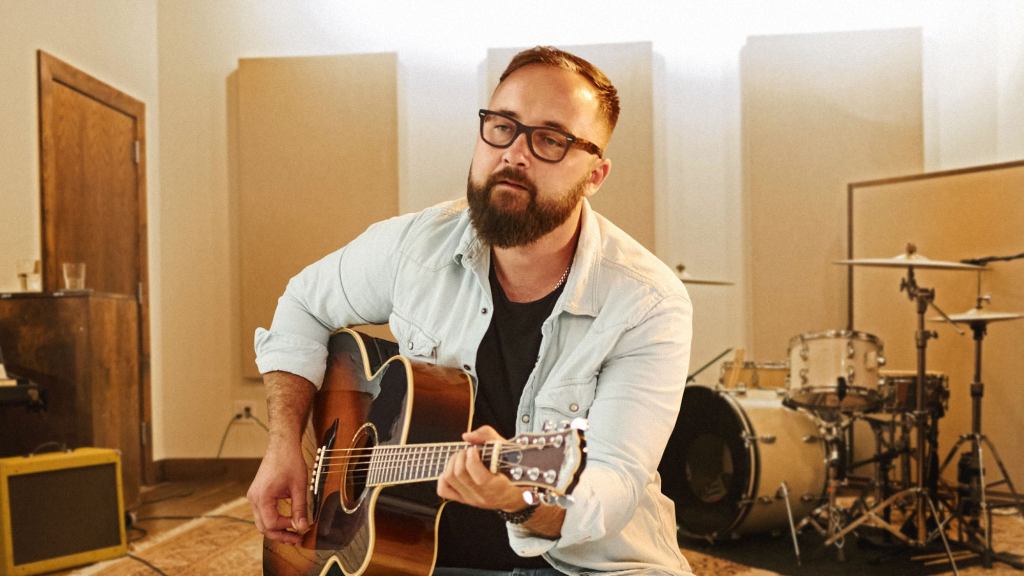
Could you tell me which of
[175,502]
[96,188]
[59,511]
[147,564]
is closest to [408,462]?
[147,564]

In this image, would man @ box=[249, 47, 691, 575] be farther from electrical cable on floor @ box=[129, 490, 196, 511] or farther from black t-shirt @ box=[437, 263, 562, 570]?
electrical cable on floor @ box=[129, 490, 196, 511]

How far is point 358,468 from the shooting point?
1747mm

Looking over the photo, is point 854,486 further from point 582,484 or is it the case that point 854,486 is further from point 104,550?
point 582,484

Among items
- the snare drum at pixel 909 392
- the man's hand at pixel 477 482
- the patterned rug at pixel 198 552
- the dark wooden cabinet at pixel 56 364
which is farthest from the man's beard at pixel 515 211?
the dark wooden cabinet at pixel 56 364

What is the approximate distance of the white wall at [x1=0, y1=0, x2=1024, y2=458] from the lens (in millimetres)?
5949

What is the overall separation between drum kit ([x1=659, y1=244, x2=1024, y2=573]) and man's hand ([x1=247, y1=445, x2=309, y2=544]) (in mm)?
2686

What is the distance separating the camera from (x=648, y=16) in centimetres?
604

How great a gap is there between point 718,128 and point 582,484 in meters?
4.90

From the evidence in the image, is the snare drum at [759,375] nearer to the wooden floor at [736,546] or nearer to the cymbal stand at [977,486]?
the wooden floor at [736,546]

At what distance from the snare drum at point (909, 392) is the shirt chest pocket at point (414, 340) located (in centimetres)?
294

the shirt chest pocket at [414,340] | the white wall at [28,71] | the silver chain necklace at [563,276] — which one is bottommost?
the shirt chest pocket at [414,340]

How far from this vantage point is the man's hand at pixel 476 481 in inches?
50.2

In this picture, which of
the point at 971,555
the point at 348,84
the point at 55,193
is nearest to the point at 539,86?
the point at 971,555

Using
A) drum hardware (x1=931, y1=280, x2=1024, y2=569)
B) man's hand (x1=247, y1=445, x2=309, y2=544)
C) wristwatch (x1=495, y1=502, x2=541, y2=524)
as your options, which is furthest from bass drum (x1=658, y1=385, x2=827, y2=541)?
wristwatch (x1=495, y1=502, x2=541, y2=524)
